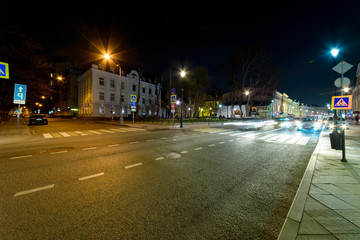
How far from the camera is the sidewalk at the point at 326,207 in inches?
81.7

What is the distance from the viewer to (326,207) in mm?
2682

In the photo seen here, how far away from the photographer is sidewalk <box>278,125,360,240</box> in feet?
6.81

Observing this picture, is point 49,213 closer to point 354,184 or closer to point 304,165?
point 354,184

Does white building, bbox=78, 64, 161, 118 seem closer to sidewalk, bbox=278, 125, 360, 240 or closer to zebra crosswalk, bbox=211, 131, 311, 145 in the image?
zebra crosswalk, bbox=211, 131, 311, 145

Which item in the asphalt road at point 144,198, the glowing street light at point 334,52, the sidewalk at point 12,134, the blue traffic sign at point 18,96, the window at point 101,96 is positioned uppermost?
the window at point 101,96

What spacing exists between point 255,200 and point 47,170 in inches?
227

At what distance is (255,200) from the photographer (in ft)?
9.87

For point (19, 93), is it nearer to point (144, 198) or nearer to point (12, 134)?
point (12, 134)

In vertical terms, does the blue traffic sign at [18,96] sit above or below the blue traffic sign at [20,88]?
below

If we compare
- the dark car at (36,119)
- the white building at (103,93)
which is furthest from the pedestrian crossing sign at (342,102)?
the white building at (103,93)

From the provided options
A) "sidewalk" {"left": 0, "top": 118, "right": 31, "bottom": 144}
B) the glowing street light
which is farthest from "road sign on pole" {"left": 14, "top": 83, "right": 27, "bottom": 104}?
the glowing street light

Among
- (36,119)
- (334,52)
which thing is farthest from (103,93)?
(334,52)

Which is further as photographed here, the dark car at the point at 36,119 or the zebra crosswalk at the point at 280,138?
the dark car at the point at 36,119

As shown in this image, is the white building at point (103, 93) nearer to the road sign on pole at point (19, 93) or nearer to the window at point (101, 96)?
the window at point (101, 96)
